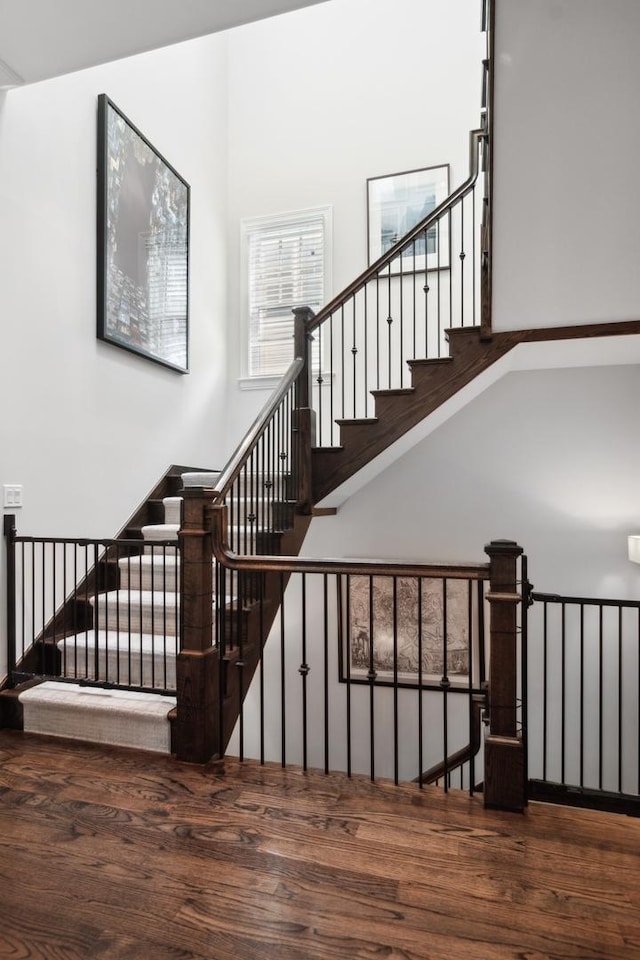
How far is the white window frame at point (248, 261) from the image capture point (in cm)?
518

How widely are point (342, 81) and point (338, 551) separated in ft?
13.7

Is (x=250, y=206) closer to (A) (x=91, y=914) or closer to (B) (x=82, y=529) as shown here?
(B) (x=82, y=529)

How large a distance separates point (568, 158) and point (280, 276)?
9.66 ft

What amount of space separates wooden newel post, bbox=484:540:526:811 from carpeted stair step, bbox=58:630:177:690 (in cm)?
149

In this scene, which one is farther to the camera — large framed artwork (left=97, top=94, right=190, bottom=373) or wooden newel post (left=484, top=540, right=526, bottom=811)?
large framed artwork (left=97, top=94, right=190, bottom=373)

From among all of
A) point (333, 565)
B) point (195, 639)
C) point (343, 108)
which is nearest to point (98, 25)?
point (333, 565)

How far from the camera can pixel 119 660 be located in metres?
2.81

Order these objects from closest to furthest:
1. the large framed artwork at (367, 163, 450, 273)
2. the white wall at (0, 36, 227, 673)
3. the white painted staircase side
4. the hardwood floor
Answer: the hardwood floor → the white painted staircase side → the white wall at (0, 36, 227, 673) → the large framed artwork at (367, 163, 450, 273)

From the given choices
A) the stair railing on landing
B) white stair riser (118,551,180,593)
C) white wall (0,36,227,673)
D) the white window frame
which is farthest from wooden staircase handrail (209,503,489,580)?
the white window frame

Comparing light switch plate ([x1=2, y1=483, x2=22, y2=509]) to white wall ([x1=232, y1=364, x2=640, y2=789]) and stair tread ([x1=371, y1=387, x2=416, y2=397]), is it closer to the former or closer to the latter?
stair tread ([x1=371, y1=387, x2=416, y2=397])

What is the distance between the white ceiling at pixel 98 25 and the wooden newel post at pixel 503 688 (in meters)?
2.37

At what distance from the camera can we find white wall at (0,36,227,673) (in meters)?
2.84

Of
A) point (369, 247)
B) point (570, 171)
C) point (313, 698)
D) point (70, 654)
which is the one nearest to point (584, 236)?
point (570, 171)

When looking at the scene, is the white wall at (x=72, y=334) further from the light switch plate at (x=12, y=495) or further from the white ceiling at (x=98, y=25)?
the white ceiling at (x=98, y=25)
